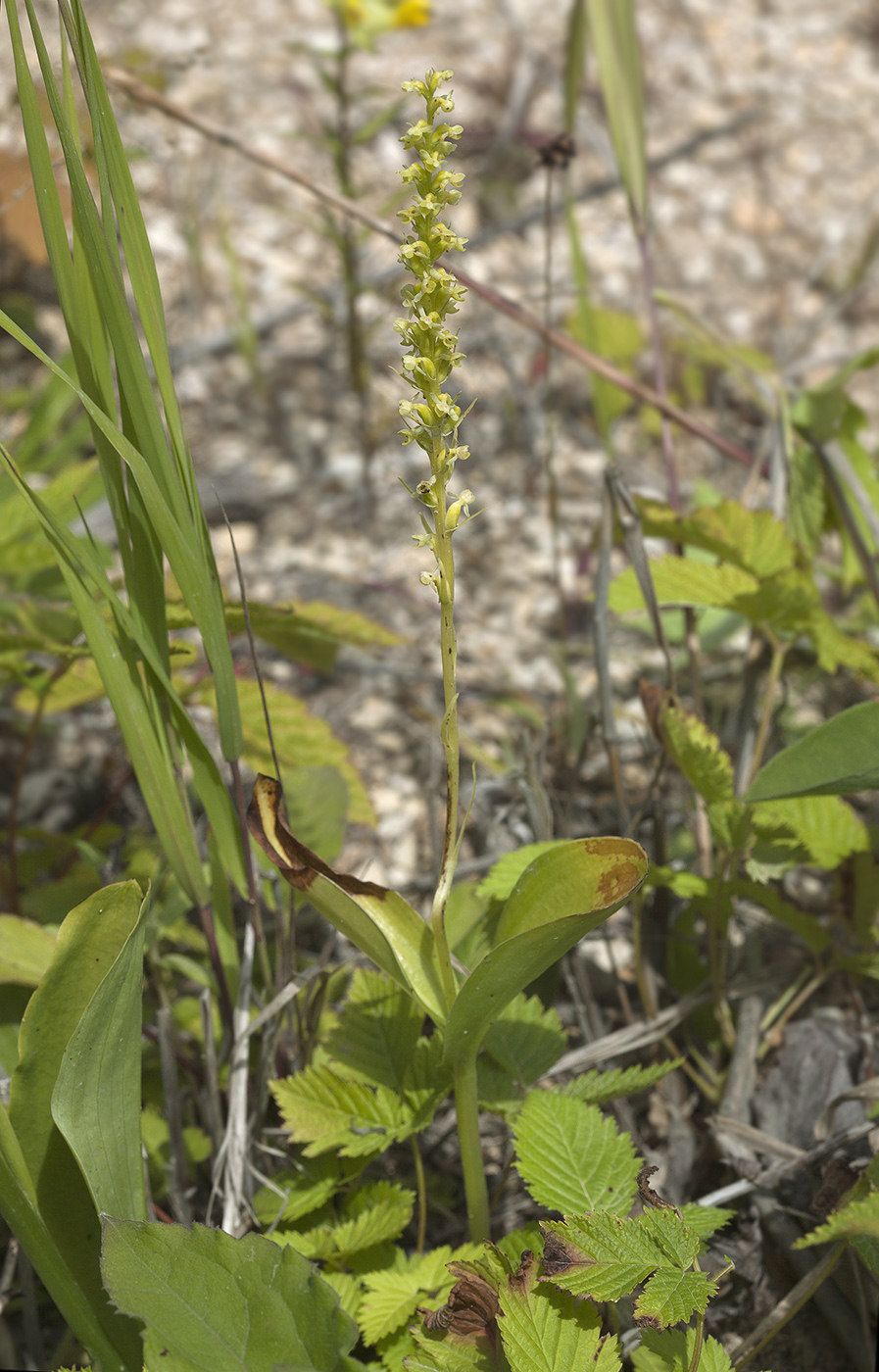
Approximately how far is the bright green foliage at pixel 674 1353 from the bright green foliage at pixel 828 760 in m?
0.43

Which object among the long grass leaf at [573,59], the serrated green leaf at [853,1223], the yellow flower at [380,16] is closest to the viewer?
the serrated green leaf at [853,1223]

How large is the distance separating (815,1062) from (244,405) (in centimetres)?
219

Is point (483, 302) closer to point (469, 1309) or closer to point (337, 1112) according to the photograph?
point (337, 1112)

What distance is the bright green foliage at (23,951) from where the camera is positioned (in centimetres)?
99

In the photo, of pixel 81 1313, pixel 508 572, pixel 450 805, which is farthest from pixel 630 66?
Answer: pixel 81 1313

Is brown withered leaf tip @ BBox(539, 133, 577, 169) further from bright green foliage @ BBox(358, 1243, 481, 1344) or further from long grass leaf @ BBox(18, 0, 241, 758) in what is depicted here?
bright green foliage @ BBox(358, 1243, 481, 1344)

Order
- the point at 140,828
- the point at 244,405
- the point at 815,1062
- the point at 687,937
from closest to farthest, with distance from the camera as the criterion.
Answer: the point at 815,1062, the point at 687,937, the point at 140,828, the point at 244,405

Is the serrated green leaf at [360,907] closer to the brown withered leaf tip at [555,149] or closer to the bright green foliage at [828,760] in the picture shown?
the bright green foliage at [828,760]

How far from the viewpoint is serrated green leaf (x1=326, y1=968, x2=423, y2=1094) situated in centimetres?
93

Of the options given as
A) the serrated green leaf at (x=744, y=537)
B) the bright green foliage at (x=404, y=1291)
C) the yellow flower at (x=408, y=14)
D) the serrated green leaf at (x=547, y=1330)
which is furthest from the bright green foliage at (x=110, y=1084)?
the yellow flower at (x=408, y=14)

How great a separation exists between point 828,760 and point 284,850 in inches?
18.5

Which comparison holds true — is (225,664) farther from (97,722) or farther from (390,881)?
(97,722)

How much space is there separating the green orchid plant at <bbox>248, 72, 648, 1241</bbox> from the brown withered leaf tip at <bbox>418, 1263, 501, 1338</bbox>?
17 centimetres

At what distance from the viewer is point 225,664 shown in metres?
0.89
